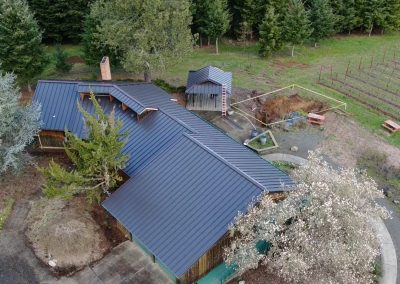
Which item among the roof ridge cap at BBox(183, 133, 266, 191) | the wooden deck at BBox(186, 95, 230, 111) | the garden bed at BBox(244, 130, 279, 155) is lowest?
the garden bed at BBox(244, 130, 279, 155)

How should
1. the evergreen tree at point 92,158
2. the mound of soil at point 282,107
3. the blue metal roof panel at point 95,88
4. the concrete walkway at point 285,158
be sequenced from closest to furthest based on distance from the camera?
the evergreen tree at point 92,158, the blue metal roof panel at point 95,88, the concrete walkway at point 285,158, the mound of soil at point 282,107

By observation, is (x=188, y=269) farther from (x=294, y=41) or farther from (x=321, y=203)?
(x=294, y=41)

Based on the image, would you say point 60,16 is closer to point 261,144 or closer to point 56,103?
point 56,103

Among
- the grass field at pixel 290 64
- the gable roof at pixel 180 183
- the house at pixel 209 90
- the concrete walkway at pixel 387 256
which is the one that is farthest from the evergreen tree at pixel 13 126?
the concrete walkway at pixel 387 256

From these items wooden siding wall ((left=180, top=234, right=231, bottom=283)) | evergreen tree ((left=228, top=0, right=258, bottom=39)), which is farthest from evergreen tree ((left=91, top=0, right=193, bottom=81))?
wooden siding wall ((left=180, top=234, right=231, bottom=283))

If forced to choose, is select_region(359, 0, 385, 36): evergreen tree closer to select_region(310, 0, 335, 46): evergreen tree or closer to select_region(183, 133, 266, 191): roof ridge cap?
select_region(310, 0, 335, 46): evergreen tree

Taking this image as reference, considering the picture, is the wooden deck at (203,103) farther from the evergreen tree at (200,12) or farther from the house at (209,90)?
the evergreen tree at (200,12)

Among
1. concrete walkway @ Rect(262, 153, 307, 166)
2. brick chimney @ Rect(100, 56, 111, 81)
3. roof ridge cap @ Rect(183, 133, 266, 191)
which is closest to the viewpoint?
roof ridge cap @ Rect(183, 133, 266, 191)

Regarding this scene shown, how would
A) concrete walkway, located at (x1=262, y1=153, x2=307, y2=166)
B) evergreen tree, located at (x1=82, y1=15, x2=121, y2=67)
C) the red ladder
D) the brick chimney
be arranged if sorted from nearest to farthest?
concrete walkway, located at (x1=262, y1=153, x2=307, y2=166) < the brick chimney < the red ladder < evergreen tree, located at (x1=82, y1=15, x2=121, y2=67)
